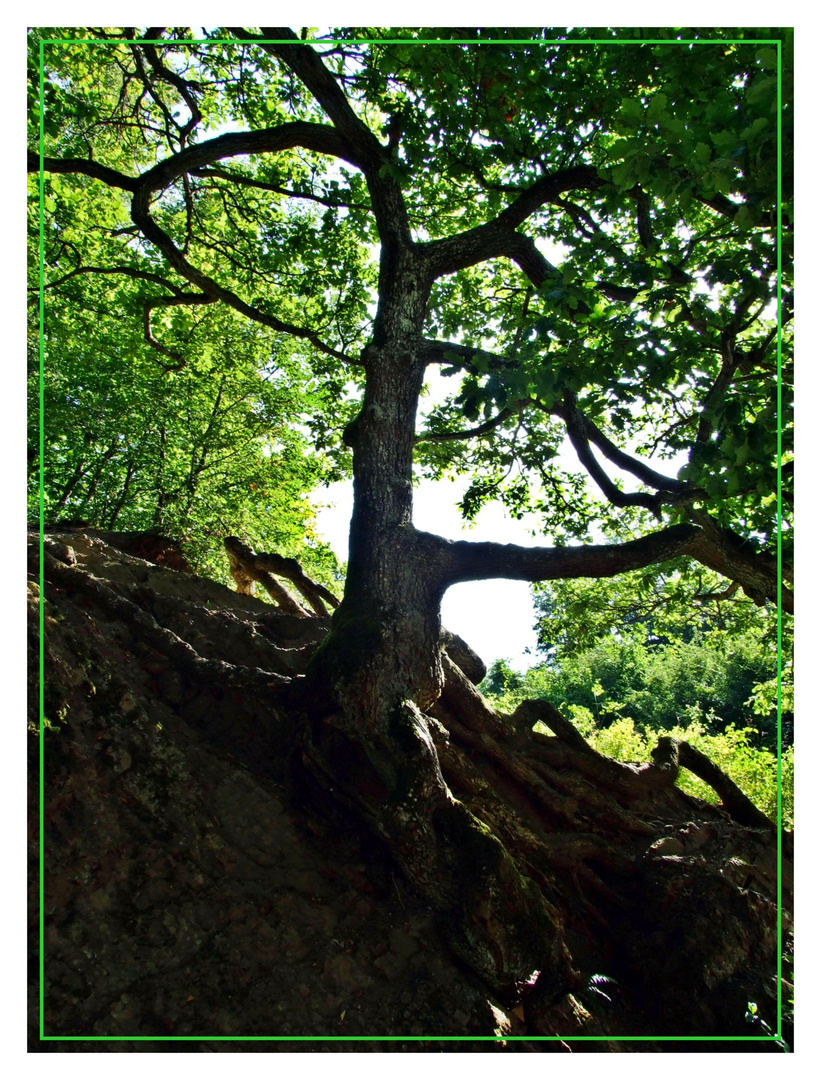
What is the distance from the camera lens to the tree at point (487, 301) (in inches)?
131

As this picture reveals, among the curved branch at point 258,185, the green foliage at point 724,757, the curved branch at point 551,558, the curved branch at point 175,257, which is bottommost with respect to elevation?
the green foliage at point 724,757

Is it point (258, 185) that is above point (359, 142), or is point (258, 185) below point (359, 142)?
above

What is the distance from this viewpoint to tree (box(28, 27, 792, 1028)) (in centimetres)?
333

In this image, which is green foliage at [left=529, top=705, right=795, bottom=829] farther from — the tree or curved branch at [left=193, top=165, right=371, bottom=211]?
curved branch at [left=193, top=165, right=371, bottom=211]

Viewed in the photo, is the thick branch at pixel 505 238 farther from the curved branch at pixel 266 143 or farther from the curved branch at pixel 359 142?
the curved branch at pixel 266 143

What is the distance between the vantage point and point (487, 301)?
828 cm

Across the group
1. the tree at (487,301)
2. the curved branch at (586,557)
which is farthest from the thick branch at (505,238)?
the curved branch at (586,557)

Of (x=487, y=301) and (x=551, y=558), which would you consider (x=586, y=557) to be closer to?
(x=551, y=558)

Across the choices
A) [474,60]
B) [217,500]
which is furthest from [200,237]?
[474,60]

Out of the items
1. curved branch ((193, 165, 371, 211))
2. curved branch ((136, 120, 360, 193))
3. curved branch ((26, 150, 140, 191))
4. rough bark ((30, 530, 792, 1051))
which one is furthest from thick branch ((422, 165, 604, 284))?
rough bark ((30, 530, 792, 1051))

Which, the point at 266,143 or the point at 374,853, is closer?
the point at 374,853

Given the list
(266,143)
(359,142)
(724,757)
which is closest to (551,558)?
(359,142)

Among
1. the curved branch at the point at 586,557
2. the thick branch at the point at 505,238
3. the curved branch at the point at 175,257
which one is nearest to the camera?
the curved branch at the point at 586,557
